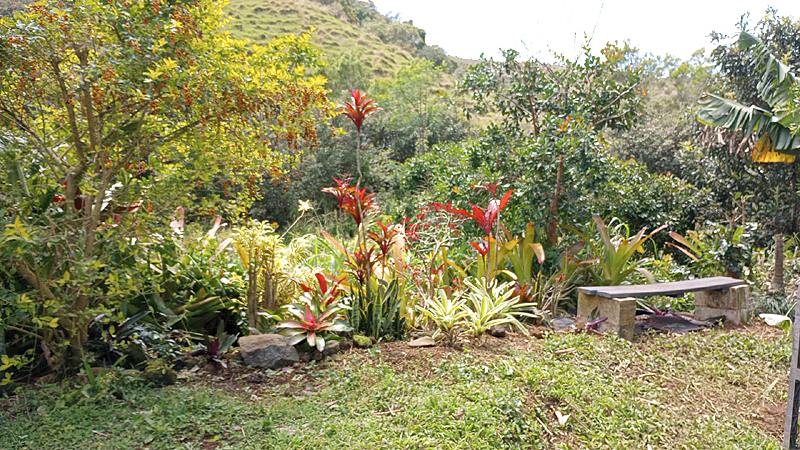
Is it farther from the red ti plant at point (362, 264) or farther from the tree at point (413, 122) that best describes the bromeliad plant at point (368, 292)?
the tree at point (413, 122)

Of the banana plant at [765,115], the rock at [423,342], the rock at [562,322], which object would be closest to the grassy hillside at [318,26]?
the banana plant at [765,115]

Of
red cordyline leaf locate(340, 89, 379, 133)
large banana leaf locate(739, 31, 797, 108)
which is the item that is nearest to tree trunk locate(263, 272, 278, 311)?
red cordyline leaf locate(340, 89, 379, 133)

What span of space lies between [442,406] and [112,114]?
2.58 metres

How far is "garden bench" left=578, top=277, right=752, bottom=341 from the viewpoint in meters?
4.14

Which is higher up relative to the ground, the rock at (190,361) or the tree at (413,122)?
the tree at (413,122)

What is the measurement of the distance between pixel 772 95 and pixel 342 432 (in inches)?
293

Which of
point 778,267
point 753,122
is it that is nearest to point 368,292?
point 778,267

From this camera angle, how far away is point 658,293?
14.0 feet

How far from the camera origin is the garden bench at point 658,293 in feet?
13.6

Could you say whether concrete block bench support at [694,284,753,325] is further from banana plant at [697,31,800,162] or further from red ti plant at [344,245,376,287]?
red ti plant at [344,245,376,287]

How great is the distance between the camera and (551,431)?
2660mm

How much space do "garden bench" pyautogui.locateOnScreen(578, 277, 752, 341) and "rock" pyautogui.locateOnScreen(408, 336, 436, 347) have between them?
1.55 meters

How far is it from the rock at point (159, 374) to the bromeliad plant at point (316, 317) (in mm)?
807

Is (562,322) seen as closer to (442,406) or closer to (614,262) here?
(614,262)
